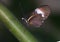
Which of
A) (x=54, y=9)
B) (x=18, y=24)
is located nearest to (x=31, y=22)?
(x=18, y=24)

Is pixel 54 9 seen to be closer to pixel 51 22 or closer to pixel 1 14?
pixel 51 22

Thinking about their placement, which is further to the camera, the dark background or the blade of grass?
the dark background

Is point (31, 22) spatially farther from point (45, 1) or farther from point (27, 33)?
point (45, 1)

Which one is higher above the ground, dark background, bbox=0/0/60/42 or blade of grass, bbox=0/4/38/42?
dark background, bbox=0/0/60/42

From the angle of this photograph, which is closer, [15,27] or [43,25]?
[15,27]

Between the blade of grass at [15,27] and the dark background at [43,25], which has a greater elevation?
the dark background at [43,25]

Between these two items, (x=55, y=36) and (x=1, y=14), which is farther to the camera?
(x=55, y=36)

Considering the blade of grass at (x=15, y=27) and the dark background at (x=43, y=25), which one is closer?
the blade of grass at (x=15, y=27)

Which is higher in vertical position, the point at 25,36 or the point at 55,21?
the point at 55,21

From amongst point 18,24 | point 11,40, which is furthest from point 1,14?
point 11,40
